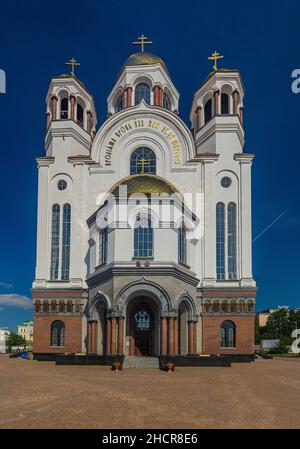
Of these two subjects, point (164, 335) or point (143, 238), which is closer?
point (164, 335)

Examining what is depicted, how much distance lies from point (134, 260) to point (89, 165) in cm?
1082

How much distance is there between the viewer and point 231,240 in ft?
125

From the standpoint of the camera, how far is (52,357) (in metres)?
36.7

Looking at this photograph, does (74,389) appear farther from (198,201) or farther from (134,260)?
(198,201)

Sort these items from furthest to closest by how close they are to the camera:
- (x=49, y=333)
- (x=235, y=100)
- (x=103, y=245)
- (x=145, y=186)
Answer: (x=235, y=100) < (x=49, y=333) < (x=103, y=245) < (x=145, y=186)

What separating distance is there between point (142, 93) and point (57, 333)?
20553 mm

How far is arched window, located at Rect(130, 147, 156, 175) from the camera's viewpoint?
39.9 metres

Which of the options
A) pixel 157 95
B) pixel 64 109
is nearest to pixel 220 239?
pixel 157 95

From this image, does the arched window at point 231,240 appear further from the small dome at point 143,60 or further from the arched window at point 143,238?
the small dome at point 143,60

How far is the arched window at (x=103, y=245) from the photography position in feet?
114

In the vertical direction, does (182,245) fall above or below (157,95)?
below

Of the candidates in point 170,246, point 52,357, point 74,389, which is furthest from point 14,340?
point 74,389

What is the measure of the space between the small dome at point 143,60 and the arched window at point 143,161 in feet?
26.0

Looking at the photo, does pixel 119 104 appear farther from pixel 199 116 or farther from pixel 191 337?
pixel 191 337
